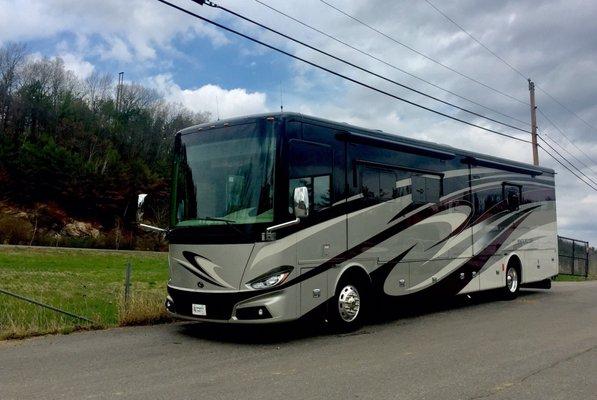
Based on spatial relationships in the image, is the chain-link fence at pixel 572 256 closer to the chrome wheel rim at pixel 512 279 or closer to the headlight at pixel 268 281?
the chrome wheel rim at pixel 512 279

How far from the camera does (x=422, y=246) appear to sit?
37.5 feet

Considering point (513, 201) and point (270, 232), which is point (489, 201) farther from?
point (270, 232)

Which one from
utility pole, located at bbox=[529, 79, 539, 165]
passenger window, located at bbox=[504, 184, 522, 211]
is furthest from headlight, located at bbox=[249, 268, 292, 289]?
utility pole, located at bbox=[529, 79, 539, 165]

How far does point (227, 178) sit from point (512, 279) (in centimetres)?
918

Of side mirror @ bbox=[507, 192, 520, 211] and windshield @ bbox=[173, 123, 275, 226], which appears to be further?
side mirror @ bbox=[507, 192, 520, 211]

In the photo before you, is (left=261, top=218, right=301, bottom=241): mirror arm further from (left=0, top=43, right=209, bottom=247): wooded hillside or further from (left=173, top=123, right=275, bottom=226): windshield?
(left=0, top=43, right=209, bottom=247): wooded hillside

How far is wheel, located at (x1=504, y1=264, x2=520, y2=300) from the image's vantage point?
14664mm

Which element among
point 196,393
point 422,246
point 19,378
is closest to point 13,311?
point 19,378

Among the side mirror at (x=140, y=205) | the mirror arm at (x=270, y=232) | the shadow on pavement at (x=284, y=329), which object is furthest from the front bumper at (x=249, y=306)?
the side mirror at (x=140, y=205)

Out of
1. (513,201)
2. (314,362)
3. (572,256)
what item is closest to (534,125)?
(572,256)

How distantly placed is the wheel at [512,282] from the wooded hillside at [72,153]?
38.2 meters

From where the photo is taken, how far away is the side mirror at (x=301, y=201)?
26.9 feet

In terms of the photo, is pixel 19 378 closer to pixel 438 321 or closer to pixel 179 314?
pixel 179 314

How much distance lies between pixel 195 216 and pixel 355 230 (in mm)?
2624
